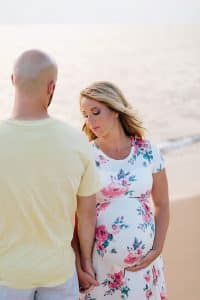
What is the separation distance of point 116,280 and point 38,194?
0.58 m

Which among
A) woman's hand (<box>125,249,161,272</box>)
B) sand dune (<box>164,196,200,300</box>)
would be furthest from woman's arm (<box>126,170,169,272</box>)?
sand dune (<box>164,196,200,300</box>)

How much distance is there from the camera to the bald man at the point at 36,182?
5.19ft

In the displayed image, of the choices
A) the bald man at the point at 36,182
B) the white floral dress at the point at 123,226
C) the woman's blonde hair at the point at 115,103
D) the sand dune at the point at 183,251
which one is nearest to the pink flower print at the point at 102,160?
the white floral dress at the point at 123,226

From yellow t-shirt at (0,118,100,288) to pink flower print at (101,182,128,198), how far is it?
0.93ft

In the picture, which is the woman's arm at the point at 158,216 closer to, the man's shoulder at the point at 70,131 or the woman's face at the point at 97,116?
the woman's face at the point at 97,116

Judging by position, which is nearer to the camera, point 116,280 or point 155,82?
point 116,280

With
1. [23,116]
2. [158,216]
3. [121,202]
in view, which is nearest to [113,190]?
[121,202]

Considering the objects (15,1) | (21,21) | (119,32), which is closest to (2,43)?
(15,1)

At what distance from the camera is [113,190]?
6.57 ft

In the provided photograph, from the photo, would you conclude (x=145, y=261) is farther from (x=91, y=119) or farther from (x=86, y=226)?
(x=91, y=119)

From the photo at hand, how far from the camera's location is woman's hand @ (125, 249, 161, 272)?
2.05m

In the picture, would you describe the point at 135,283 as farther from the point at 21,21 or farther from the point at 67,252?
the point at 21,21

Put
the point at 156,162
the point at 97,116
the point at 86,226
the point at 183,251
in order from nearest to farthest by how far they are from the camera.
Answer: the point at 86,226 < the point at 97,116 < the point at 156,162 < the point at 183,251

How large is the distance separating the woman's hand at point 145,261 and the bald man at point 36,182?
15.6 inches
